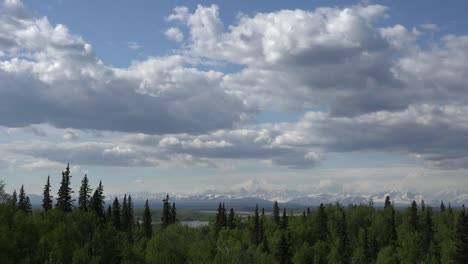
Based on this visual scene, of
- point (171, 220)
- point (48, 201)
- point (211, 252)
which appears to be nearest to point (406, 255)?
point (211, 252)

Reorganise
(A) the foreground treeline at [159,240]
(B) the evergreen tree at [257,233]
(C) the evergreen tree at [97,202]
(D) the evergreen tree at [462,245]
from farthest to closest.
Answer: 1. (B) the evergreen tree at [257,233]
2. (C) the evergreen tree at [97,202]
3. (D) the evergreen tree at [462,245]
4. (A) the foreground treeline at [159,240]

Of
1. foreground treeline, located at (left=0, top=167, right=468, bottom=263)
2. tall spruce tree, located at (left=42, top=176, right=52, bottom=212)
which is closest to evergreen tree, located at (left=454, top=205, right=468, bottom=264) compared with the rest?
foreground treeline, located at (left=0, top=167, right=468, bottom=263)

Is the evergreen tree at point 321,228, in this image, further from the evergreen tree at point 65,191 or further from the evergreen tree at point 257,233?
the evergreen tree at point 65,191

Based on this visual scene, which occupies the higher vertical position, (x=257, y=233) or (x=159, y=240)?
(x=159, y=240)

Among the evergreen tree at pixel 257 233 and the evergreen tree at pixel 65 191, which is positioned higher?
the evergreen tree at pixel 65 191

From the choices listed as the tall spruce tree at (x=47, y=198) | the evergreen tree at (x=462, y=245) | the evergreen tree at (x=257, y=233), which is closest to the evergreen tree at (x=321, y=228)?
the evergreen tree at (x=257, y=233)

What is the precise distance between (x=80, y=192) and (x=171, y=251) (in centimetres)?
3208

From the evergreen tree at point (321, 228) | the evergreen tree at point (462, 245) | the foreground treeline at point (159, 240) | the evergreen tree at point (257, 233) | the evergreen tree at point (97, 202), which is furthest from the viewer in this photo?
the evergreen tree at point (321, 228)

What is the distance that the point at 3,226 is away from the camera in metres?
79.9

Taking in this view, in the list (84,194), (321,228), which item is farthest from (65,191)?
(321,228)

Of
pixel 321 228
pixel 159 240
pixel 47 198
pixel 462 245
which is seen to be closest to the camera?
pixel 462 245

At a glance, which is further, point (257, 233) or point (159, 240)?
point (257, 233)

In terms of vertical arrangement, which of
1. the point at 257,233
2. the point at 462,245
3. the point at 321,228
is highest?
the point at 462,245

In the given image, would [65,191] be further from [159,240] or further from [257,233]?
[257,233]
